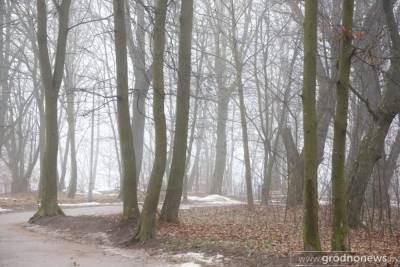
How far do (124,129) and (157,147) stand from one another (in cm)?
220

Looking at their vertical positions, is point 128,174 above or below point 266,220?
above

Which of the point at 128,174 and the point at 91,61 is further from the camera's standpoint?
the point at 91,61

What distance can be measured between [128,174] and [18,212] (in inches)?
343

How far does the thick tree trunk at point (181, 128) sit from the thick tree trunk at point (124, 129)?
93cm

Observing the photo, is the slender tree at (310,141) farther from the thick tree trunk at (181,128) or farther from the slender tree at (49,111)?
the slender tree at (49,111)

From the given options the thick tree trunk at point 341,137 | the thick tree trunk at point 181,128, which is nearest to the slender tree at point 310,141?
the thick tree trunk at point 341,137

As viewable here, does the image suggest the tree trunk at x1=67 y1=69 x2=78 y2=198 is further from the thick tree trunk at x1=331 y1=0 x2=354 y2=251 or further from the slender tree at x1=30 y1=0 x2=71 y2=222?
the thick tree trunk at x1=331 y1=0 x2=354 y2=251

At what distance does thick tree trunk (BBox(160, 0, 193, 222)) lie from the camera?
13.3 meters

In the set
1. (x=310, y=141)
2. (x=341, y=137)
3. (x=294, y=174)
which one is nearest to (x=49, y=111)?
(x=294, y=174)

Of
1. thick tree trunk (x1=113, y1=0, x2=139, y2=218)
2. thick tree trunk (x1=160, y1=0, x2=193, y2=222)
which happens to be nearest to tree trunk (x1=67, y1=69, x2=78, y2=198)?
thick tree trunk (x1=113, y1=0, x2=139, y2=218)

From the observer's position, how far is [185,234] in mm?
11602

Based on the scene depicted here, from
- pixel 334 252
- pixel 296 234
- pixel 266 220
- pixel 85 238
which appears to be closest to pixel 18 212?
pixel 85 238

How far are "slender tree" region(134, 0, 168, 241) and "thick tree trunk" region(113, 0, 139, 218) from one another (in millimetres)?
1577

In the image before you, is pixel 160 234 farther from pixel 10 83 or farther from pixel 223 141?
pixel 10 83
